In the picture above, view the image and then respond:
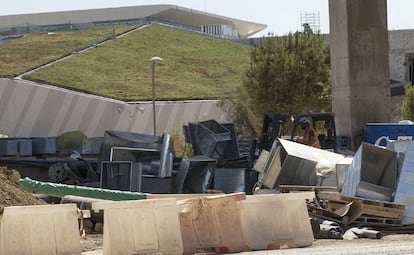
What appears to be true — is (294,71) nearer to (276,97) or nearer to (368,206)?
(276,97)

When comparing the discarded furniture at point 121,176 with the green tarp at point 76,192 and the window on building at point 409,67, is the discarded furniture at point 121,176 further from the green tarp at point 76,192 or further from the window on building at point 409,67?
the window on building at point 409,67

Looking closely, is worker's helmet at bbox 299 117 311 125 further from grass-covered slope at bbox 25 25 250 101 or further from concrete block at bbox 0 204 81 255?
grass-covered slope at bbox 25 25 250 101

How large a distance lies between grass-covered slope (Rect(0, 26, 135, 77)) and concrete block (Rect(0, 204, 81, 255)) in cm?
5531

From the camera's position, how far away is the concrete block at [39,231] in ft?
42.6

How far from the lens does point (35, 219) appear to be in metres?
13.2

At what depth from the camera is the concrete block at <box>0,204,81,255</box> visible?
42.6ft

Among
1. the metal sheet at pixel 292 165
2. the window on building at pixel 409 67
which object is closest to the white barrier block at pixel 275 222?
the metal sheet at pixel 292 165

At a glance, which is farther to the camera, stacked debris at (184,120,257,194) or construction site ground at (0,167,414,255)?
stacked debris at (184,120,257,194)

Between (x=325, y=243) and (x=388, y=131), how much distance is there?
14.6m

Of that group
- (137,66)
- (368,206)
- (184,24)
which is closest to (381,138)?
(368,206)

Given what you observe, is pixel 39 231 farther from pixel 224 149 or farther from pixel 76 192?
pixel 224 149

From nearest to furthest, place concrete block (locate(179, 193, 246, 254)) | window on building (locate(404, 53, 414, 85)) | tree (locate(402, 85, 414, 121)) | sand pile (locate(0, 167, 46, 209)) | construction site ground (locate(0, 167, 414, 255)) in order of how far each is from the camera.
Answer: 1. construction site ground (locate(0, 167, 414, 255))
2. concrete block (locate(179, 193, 246, 254))
3. sand pile (locate(0, 167, 46, 209))
4. tree (locate(402, 85, 414, 121))
5. window on building (locate(404, 53, 414, 85))

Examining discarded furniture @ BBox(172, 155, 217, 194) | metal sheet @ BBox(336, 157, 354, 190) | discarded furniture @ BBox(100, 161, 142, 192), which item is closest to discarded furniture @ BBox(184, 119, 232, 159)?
discarded furniture @ BBox(172, 155, 217, 194)

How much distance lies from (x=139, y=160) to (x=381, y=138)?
845cm
